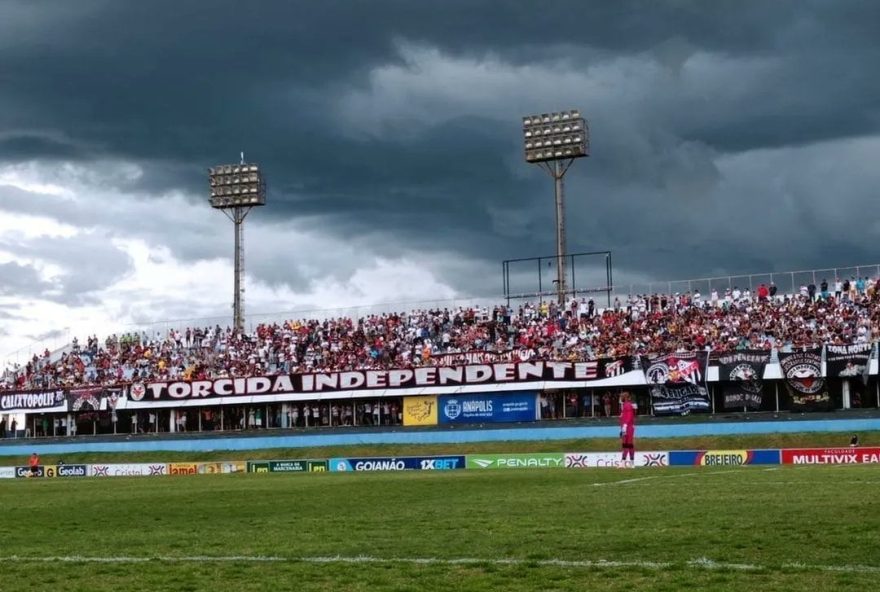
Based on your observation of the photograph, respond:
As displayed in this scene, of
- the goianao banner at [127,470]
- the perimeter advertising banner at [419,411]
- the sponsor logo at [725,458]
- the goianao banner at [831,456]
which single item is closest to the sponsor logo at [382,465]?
the goianao banner at [127,470]

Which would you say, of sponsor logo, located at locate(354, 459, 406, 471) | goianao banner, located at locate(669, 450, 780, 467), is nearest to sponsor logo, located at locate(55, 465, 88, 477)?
sponsor logo, located at locate(354, 459, 406, 471)

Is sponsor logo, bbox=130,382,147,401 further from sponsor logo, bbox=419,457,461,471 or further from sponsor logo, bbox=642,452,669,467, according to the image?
sponsor logo, bbox=642,452,669,467

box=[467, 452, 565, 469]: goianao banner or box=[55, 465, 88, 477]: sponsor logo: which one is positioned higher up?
box=[467, 452, 565, 469]: goianao banner

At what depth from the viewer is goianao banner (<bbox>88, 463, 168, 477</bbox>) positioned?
66.3 meters

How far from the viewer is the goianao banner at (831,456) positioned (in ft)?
152

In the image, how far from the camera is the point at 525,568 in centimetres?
1365

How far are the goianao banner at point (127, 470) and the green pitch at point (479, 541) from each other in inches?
1493

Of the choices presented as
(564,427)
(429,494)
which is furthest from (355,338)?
(429,494)

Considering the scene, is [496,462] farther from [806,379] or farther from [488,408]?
[806,379]

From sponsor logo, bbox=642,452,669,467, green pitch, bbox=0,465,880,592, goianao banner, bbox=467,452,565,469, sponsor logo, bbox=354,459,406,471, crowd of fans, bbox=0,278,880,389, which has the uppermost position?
crowd of fans, bbox=0,278,880,389

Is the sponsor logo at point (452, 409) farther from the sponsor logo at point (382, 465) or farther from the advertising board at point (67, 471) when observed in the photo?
the advertising board at point (67, 471)

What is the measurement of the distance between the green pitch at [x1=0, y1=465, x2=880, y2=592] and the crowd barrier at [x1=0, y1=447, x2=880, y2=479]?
62.6ft

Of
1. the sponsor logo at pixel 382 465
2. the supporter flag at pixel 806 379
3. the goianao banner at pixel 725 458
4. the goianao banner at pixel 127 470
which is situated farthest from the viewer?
the goianao banner at pixel 127 470

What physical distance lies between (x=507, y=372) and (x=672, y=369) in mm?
10802
